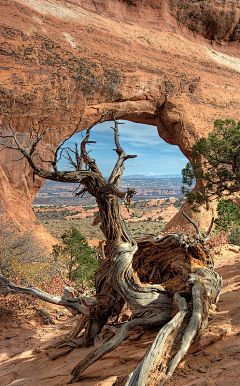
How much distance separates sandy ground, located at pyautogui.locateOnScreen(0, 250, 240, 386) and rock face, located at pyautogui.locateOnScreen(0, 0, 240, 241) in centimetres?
1171

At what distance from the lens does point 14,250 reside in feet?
32.0

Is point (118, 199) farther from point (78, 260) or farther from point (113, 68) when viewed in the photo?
point (113, 68)

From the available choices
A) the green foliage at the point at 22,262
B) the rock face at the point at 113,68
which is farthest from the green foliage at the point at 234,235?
the green foliage at the point at 22,262

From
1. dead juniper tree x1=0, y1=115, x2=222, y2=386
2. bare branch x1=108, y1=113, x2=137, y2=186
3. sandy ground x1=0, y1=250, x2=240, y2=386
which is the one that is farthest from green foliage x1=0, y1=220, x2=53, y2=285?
bare branch x1=108, y1=113, x2=137, y2=186

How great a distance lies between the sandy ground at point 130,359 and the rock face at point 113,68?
11714 mm

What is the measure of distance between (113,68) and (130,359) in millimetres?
A: 22100

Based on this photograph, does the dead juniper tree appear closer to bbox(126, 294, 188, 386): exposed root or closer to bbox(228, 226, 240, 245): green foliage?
bbox(126, 294, 188, 386): exposed root

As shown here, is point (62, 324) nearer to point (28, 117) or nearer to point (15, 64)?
point (28, 117)

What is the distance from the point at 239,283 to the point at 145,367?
436 centimetres

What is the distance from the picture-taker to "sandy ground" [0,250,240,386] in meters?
2.98

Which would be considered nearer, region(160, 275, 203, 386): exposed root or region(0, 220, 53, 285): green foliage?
region(160, 275, 203, 386): exposed root

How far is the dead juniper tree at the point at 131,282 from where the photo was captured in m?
3.61

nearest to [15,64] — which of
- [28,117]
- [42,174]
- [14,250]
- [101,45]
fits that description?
[28,117]

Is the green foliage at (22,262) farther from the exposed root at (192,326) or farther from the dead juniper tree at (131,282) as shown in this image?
the exposed root at (192,326)
